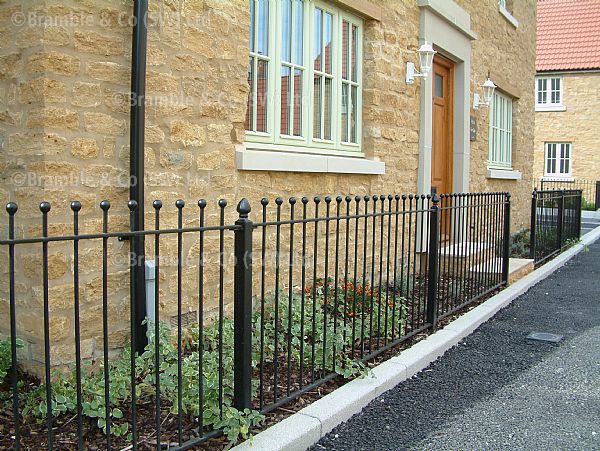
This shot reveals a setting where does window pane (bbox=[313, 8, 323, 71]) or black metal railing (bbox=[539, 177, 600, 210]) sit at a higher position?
window pane (bbox=[313, 8, 323, 71])

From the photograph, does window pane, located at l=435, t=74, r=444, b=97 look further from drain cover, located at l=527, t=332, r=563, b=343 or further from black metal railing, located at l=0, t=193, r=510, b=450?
drain cover, located at l=527, t=332, r=563, b=343

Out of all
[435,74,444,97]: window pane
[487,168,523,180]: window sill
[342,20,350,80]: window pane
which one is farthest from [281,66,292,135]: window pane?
[487,168,523,180]: window sill

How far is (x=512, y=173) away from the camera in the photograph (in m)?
11.5

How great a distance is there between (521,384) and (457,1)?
5.98 metres

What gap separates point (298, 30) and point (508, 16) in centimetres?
654

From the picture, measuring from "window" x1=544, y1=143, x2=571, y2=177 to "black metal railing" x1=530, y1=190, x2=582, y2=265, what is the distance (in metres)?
14.0

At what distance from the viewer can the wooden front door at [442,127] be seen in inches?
348

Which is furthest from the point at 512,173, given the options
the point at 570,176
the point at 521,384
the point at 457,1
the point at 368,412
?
the point at 570,176

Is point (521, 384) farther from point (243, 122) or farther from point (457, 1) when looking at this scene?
point (457, 1)

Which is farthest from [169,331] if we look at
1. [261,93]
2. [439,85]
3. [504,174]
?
[504,174]

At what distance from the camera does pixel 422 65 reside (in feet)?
24.3

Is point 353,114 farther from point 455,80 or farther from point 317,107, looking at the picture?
point 455,80

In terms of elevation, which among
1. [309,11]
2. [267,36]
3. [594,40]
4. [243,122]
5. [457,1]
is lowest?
[243,122]

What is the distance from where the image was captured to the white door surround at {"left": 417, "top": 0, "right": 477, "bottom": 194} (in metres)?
7.64
